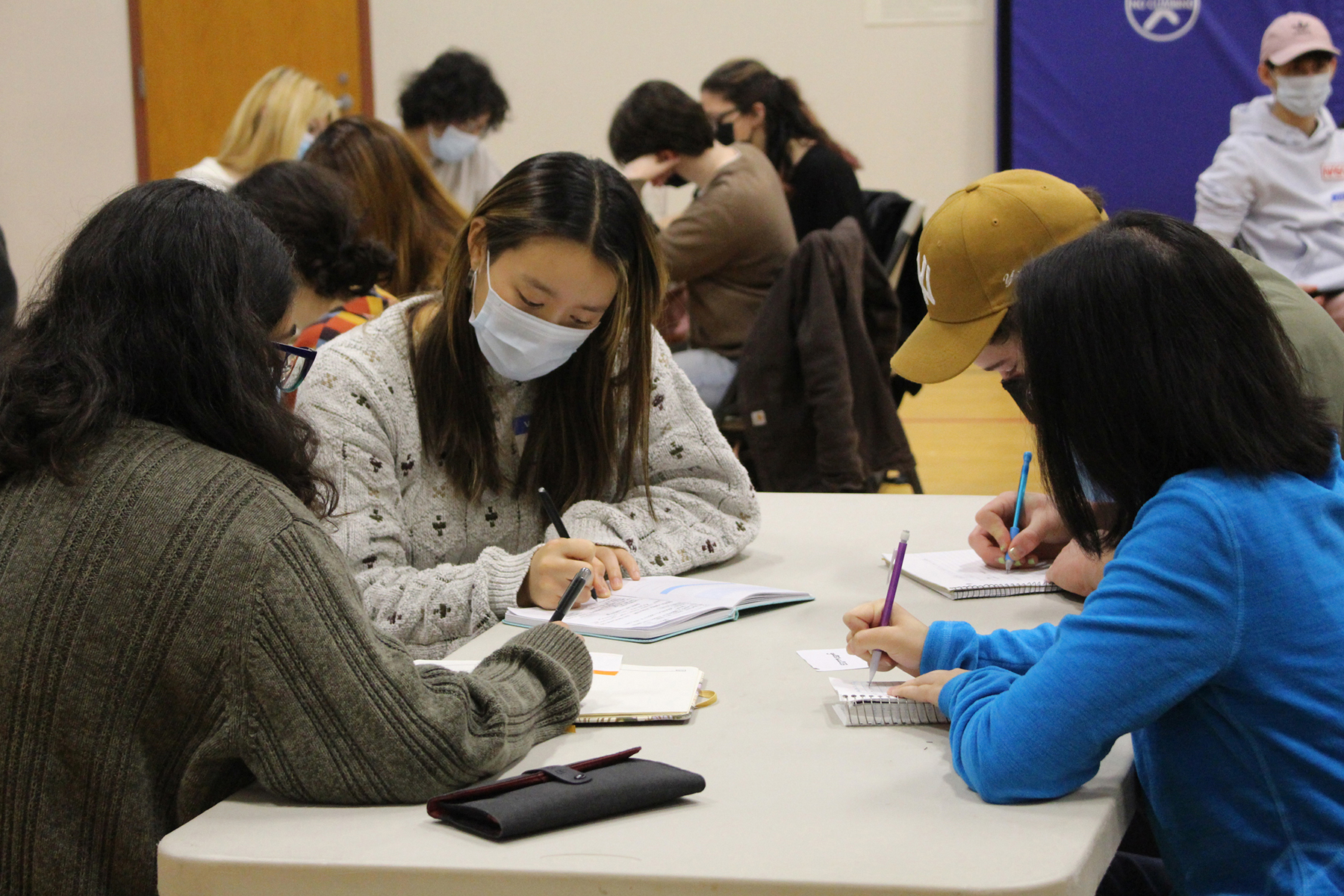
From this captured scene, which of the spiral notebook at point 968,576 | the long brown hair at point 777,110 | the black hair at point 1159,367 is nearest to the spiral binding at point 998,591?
the spiral notebook at point 968,576

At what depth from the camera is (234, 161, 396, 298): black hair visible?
2408 mm

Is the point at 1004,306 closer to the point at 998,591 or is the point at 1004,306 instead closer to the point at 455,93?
the point at 998,591

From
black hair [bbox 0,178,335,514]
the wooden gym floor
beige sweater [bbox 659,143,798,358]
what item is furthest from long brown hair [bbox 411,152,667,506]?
the wooden gym floor

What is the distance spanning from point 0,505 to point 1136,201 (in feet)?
18.8

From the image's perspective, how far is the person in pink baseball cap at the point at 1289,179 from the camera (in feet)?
14.1

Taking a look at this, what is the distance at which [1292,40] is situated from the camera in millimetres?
4223

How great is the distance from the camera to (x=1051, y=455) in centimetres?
103

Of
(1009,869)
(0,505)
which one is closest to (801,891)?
(1009,869)

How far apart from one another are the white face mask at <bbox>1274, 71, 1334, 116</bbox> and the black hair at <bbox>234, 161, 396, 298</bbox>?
129 inches

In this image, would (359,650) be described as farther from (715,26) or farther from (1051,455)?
(715,26)

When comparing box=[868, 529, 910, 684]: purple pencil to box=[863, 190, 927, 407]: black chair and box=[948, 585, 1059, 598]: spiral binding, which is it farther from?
box=[863, 190, 927, 407]: black chair

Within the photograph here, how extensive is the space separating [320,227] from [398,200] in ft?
1.68

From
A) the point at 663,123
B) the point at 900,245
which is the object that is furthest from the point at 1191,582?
the point at 663,123

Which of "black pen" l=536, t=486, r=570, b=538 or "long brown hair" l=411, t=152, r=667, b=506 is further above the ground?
"long brown hair" l=411, t=152, r=667, b=506
